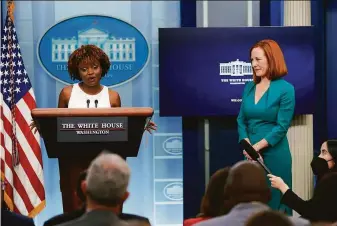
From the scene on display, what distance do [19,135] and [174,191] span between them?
56.5 inches

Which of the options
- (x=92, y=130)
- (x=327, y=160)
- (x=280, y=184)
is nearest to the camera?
(x=92, y=130)

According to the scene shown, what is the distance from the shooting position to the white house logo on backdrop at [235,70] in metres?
5.44

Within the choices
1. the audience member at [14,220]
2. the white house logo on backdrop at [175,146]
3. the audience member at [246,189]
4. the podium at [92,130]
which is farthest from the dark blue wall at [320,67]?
the audience member at [14,220]

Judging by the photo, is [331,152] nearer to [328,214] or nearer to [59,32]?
[328,214]

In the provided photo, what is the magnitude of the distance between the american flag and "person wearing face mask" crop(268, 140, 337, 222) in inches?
85.9

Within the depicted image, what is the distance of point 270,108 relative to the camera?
4516 millimetres

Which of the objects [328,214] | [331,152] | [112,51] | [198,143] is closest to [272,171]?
[331,152]

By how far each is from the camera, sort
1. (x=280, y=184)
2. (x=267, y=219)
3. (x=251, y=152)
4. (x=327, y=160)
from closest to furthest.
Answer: (x=267, y=219)
(x=280, y=184)
(x=251, y=152)
(x=327, y=160)

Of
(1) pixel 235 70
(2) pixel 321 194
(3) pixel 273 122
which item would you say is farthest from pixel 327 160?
(2) pixel 321 194

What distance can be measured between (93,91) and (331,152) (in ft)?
5.31

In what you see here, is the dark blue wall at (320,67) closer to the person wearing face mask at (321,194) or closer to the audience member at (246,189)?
the person wearing face mask at (321,194)

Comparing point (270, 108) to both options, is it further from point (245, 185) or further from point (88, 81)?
point (245, 185)

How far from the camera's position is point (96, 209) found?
2.51 meters

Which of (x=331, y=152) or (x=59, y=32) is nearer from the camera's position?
(x=331, y=152)
